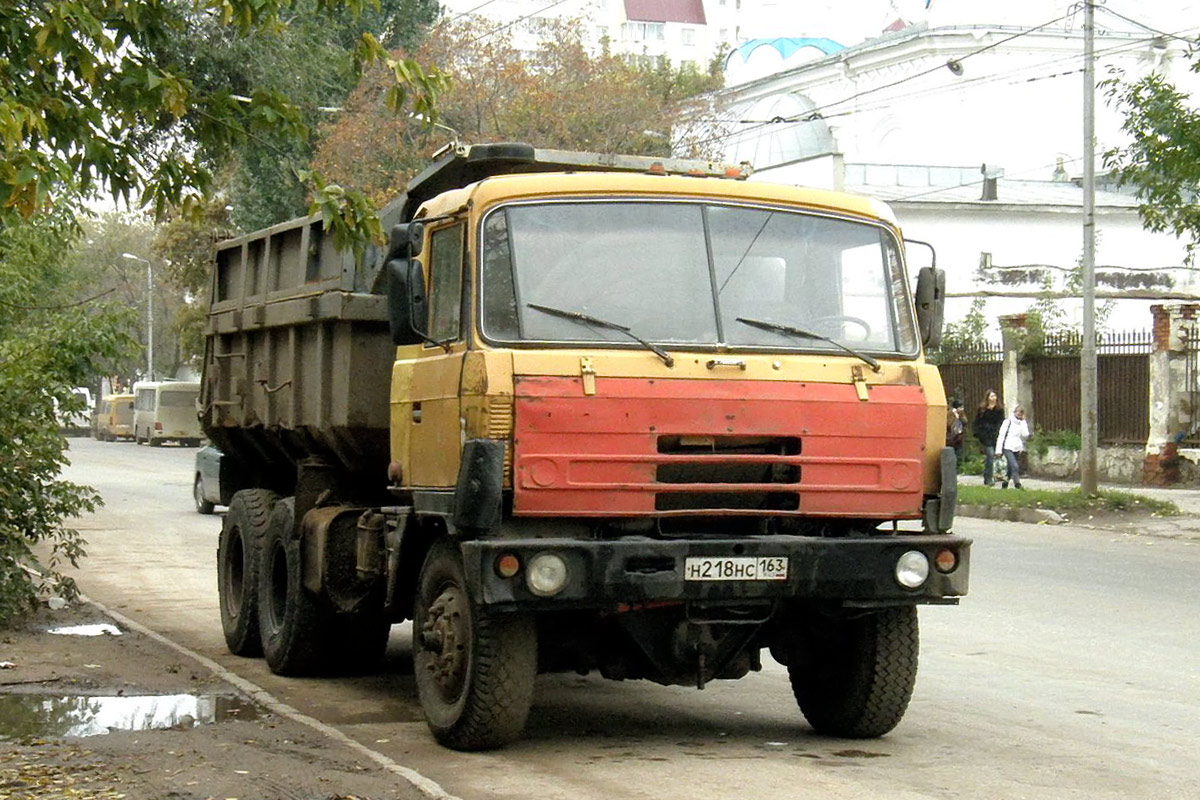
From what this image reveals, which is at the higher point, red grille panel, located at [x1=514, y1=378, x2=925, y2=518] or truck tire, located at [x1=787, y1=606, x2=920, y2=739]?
red grille panel, located at [x1=514, y1=378, x2=925, y2=518]

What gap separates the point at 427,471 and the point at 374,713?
5.30 ft

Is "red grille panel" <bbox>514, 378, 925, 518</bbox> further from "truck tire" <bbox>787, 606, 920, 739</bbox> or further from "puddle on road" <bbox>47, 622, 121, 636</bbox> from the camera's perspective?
"puddle on road" <bbox>47, 622, 121, 636</bbox>

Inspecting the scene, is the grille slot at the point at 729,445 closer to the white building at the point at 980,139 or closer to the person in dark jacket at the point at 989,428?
the person in dark jacket at the point at 989,428

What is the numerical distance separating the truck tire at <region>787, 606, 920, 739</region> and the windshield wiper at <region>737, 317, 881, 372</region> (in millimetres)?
1125

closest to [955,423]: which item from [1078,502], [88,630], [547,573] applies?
[1078,502]

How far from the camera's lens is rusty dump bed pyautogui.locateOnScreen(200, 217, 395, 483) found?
939 centimetres

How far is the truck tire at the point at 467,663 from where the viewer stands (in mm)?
7398

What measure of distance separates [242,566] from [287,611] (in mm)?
1242

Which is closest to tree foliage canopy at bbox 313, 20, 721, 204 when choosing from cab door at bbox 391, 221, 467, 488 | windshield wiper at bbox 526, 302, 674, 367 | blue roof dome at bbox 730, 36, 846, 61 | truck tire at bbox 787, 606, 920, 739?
cab door at bbox 391, 221, 467, 488

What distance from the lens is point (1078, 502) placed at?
24766 mm

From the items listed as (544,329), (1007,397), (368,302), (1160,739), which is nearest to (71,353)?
(368,302)

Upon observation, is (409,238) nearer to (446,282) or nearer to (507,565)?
(446,282)

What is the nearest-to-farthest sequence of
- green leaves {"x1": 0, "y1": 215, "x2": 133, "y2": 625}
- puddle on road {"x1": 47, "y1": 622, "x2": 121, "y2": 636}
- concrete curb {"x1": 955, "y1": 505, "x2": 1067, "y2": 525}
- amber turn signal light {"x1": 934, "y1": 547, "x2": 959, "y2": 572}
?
amber turn signal light {"x1": 934, "y1": 547, "x2": 959, "y2": 572} < puddle on road {"x1": 47, "y1": 622, "x2": 121, "y2": 636} < green leaves {"x1": 0, "y1": 215, "x2": 133, "y2": 625} < concrete curb {"x1": 955, "y1": 505, "x2": 1067, "y2": 525}

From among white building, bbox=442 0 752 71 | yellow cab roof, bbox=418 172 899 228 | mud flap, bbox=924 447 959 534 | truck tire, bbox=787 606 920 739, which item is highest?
white building, bbox=442 0 752 71
